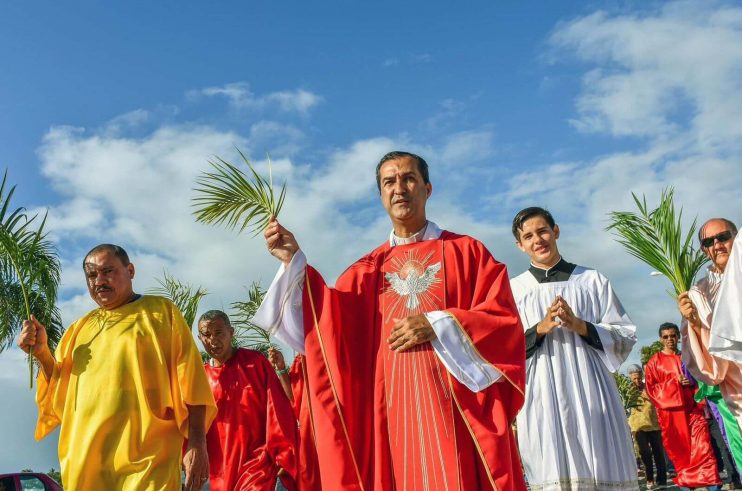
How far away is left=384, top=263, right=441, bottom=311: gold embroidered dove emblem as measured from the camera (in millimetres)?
4418

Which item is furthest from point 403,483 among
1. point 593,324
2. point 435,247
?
point 593,324

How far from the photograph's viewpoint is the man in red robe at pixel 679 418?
440 inches

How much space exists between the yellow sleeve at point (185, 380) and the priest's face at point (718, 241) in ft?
13.3

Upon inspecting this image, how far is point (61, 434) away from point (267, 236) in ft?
6.56

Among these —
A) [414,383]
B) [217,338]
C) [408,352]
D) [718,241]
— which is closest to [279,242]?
[408,352]

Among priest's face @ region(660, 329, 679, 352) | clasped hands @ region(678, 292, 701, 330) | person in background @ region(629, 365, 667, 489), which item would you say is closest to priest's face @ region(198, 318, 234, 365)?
clasped hands @ region(678, 292, 701, 330)

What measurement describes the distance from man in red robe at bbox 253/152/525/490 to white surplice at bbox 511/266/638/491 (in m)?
1.49

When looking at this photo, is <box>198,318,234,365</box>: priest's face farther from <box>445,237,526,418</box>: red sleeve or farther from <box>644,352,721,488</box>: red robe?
<box>644,352,721,488</box>: red robe

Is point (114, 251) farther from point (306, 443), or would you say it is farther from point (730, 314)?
point (730, 314)

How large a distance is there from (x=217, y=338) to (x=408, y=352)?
14.8 feet

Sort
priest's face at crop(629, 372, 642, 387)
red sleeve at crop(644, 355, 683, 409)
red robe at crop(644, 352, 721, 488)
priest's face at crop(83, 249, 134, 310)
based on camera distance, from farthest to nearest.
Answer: priest's face at crop(629, 372, 642, 387) → red sleeve at crop(644, 355, 683, 409) → red robe at crop(644, 352, 721, 488) → priest's face at crop(83, 249, 134, 310)

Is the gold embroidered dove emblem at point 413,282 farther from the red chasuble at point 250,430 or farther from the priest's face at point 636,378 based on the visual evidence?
the priest's face at point 636,378

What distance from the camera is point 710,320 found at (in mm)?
6305

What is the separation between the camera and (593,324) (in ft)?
18.8
